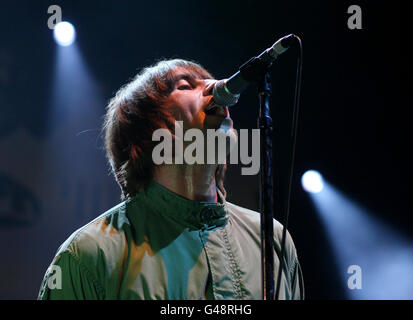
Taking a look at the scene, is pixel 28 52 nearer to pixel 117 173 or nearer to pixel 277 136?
pixel 117 173

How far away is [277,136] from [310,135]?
36 centimetres

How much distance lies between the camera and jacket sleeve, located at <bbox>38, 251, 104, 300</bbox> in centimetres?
131

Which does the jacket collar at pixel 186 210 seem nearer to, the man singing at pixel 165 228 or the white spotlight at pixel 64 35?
Result: the man singing at pixel 165 228

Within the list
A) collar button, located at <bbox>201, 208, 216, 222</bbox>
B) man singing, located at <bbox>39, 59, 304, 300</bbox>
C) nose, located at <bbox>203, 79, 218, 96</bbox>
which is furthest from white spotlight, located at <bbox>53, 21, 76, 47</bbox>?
collar button, located at <bbox>201, 208, 216, 222</bbox>

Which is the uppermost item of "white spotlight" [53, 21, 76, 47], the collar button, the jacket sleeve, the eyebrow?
"white spotlight" [53, 21, 76, 47]

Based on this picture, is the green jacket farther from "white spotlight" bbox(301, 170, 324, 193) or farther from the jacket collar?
"white spotlight" bbox(301, 170, 324, 193)

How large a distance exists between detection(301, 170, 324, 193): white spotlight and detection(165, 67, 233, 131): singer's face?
8.87 ft

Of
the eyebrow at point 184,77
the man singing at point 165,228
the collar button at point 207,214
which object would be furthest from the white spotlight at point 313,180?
the collar button at point 207,214

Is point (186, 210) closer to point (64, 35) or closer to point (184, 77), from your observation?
point (184, 77)

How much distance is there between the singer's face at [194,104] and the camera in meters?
1.61

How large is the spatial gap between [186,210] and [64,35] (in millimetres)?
2690

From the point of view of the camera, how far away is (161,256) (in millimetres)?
1439

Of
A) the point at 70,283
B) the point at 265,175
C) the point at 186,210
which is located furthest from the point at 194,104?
the point at 70,283
